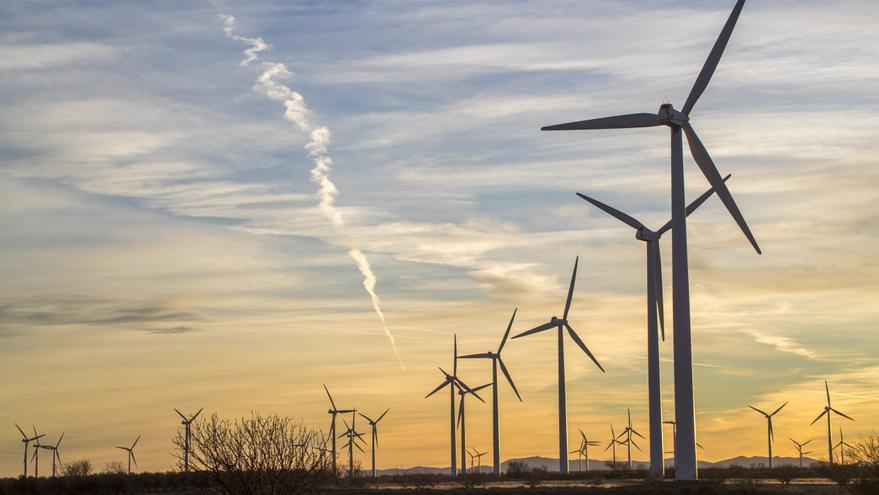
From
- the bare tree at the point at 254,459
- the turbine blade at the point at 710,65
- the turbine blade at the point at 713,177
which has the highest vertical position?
the turbine blade at the point at 710,65

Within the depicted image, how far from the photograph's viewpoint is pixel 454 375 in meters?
183

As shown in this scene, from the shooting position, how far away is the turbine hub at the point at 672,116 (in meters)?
93.7

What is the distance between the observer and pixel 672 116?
307 ft

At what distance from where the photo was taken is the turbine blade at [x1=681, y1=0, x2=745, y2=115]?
302ft

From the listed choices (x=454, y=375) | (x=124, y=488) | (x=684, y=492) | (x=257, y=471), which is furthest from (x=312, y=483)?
(x=454, y=375)

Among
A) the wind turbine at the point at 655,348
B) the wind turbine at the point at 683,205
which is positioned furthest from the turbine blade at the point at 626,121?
the wind turbine at the point at 655,348

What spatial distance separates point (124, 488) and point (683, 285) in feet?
227

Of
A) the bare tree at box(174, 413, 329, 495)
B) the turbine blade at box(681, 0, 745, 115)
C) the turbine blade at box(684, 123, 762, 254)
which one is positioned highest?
the turbine blade at box(681, 0, 745, 115)

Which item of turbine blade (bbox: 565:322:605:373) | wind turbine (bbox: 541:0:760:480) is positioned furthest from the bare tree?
turbine blade (bbox: 565:322:605:373)

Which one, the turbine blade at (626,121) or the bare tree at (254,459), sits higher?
the turbine blade at (626,121)

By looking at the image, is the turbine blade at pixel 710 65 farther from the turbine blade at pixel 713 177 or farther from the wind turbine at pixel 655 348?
the wind turbine at pixel 655 348

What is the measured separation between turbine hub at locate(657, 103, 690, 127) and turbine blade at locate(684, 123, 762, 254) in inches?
18.6

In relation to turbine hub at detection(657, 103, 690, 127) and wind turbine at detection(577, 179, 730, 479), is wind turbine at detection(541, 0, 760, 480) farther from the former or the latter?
wind turbine at detection(577, 179, 730, 479)

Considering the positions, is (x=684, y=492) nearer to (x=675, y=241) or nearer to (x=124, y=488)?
(x=675, y=241)
